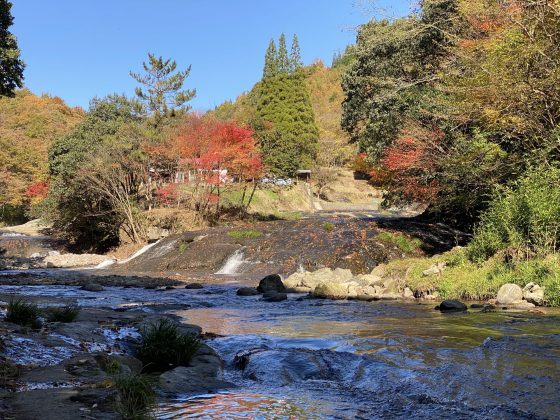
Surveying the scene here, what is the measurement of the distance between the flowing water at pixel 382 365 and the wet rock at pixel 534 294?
1.22 m

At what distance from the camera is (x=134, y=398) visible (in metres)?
4.12

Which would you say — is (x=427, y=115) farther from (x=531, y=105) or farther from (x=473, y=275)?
(x=473, y=275)

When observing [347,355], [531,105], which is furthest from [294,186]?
[347,355]

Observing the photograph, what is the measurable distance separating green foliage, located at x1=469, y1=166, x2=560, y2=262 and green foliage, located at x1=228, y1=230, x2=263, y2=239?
1238 centimetres

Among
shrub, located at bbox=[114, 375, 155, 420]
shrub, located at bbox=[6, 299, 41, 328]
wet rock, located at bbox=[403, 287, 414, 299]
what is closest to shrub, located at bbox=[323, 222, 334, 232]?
wet rock, located at bbox=[403, 287, 414, 299]

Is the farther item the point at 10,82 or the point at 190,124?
the point at 190,124

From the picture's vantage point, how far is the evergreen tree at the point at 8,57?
46.1 ft

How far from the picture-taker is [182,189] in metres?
32.2

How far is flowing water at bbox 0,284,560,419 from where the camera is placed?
4941mm

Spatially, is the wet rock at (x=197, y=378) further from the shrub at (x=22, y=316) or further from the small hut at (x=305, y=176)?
the small hut at (x=305, y=176)

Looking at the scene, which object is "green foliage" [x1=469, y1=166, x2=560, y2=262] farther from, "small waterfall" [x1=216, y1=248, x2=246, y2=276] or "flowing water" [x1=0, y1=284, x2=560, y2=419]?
"small waterfall" [x1=216, y1=248, x2=246, y2=276]

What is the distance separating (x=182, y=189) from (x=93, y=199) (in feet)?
18.8

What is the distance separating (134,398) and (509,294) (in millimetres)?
9613

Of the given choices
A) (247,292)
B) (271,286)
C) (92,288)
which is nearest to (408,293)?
(271,286)
